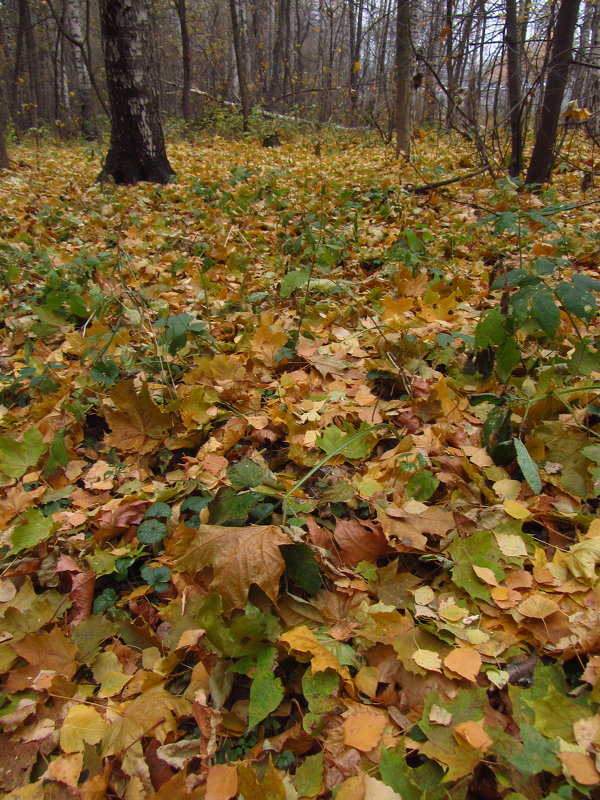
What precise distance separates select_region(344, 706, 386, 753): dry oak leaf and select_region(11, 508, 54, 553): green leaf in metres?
0.96

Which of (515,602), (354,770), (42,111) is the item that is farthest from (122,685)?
(42,111)

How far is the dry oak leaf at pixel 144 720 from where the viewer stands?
0.95 m

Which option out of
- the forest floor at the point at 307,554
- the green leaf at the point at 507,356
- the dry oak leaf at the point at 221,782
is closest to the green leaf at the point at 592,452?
the forest floor at the point at 307,554

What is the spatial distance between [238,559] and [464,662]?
1.70 ft

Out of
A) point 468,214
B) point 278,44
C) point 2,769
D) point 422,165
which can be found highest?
point 278,44

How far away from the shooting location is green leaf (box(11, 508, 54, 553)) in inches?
52.6

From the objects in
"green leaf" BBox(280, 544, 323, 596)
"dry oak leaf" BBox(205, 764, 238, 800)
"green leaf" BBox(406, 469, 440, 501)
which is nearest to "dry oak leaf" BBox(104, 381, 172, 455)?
"green leaf" BBox(280, 544, 323, 596)

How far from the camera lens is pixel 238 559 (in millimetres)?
1087

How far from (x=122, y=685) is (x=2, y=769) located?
25 cm

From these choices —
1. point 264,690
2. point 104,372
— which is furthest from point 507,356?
point 104,372

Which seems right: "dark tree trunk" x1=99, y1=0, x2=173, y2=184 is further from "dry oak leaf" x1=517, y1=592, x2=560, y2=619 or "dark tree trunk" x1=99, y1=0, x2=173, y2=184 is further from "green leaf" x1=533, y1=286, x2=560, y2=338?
"dry oak leaf" x1=517, y1=592, x2=560, y2=619

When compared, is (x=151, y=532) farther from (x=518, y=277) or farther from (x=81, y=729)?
(x=518, y=277)

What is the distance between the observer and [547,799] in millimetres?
725

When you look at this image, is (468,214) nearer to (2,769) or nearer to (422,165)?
(422,165)
